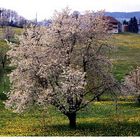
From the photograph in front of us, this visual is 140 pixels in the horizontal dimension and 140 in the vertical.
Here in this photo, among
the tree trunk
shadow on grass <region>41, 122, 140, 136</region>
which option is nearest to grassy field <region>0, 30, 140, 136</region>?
shadow on grass <region>41, 122, 140, 136</region>

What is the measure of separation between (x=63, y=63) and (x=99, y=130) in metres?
6.04

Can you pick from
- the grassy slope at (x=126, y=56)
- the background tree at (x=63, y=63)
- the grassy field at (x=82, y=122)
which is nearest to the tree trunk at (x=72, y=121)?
the background tree at (x=63, y=63)

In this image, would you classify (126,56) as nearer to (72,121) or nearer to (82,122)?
(82,122)

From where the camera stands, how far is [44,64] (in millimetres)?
33531

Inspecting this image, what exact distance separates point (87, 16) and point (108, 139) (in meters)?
29.0

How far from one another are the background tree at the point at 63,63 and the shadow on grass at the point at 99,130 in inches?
59.7

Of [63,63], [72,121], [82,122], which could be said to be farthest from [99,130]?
[82,122]

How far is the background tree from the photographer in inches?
1293

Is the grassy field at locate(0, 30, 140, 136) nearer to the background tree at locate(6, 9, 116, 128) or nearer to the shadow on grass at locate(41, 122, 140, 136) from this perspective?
the shadow on grass at locate(41, 122, 140, 136)

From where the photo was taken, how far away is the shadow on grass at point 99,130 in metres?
30.8

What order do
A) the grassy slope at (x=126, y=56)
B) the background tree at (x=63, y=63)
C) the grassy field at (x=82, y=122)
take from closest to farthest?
the grassy field at (x=82, y=122) < the background tree at (x=63, y=63) < the grassy slope at (x=126, y=56)

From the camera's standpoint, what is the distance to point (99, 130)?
106 feet

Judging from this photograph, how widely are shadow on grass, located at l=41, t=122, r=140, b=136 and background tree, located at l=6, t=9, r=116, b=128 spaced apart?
1.52 meters

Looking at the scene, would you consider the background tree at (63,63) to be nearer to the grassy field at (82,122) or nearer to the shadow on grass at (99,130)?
the shadow on grass at (99,130)
